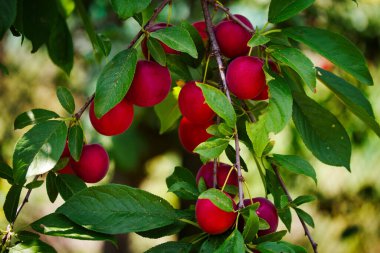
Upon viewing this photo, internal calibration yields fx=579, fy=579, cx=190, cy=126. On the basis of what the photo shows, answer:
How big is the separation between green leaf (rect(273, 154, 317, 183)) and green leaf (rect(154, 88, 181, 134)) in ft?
0.96

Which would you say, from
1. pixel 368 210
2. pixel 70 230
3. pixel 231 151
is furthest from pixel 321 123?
pixel 368 210

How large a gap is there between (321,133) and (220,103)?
0.76 ft

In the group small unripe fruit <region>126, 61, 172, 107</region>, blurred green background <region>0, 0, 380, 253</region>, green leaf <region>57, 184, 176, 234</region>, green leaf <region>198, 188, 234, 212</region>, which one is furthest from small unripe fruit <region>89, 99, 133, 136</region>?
blurred green background <region>0, 0, 380, 253</region>

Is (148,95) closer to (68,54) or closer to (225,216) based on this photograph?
(225,216)

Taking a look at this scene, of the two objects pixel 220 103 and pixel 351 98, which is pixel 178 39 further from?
pixel 351 98

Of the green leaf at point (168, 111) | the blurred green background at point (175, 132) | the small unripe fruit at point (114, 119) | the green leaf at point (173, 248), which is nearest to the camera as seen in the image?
the green leaf at point (173, 248)

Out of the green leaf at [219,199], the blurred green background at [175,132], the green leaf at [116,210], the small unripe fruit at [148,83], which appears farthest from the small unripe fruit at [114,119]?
the blurred green background at [175,132]

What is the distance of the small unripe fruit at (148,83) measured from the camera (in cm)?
70

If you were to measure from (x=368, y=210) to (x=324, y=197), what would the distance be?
0.76 feet

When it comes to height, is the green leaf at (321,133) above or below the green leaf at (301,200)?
above

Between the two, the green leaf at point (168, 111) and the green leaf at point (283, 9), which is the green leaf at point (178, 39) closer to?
the green leaf at point (283, 9)

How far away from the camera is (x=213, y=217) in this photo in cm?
57

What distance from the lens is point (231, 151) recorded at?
69 centimetres

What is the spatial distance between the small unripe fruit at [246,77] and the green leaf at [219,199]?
0.47 feet
